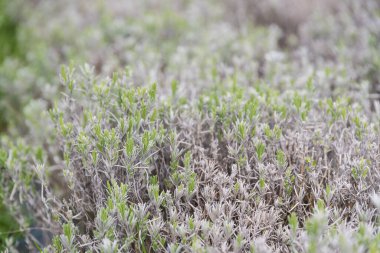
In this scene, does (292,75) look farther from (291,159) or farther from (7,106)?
(7,106)

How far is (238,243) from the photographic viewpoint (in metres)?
2.05

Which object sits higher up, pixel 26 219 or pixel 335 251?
pixel 335 251

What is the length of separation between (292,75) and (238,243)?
2.47 metres

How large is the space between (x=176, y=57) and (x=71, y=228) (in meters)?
2.40

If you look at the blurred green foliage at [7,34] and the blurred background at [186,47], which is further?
the blurred green foliage at [7,34]

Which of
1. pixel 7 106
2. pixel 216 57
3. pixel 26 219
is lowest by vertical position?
pixel 26 219

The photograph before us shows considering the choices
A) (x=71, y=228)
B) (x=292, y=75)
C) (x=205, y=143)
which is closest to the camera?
(x=71, y=228)

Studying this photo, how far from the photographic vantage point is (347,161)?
2510 millimetres

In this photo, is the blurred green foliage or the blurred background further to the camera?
the blurred green foliage

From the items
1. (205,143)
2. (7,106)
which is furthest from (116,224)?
(7,106)

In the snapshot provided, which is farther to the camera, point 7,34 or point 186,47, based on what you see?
point 7,34

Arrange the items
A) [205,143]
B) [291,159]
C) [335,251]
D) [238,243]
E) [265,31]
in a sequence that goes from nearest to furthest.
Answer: [335,251], [238,243], [291,159], [205,143], [265,31]

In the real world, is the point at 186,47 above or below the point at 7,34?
below

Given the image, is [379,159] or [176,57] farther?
[176,57]
